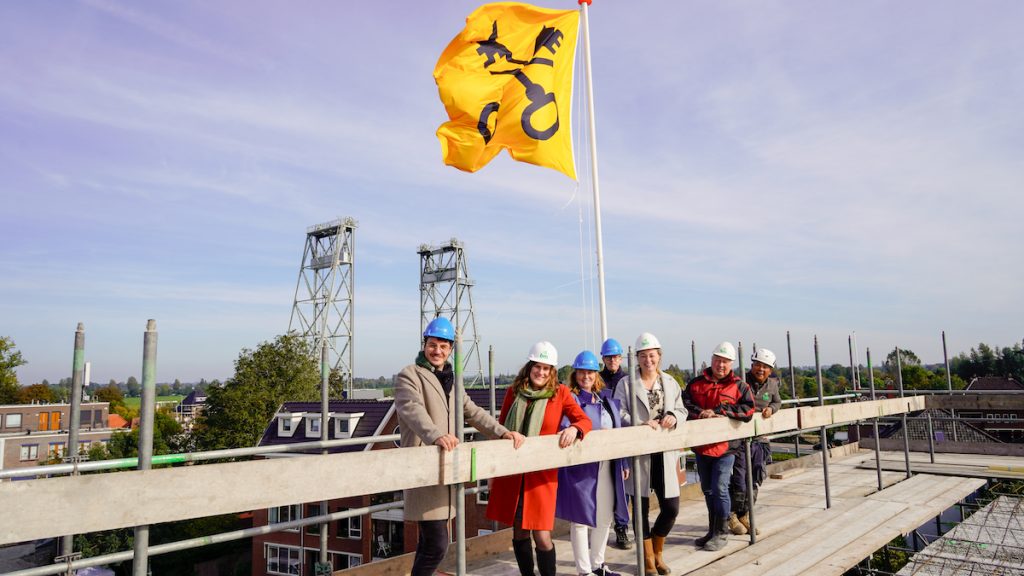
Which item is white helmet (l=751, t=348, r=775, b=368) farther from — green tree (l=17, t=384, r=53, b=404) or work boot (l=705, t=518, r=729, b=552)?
green tree (l=17, t=384, r=53, b=404)

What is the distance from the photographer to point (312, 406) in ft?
106

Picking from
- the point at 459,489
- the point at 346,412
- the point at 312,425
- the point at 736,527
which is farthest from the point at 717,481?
the point at 312,425

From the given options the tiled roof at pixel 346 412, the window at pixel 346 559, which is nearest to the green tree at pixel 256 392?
the tiled roof at pixel 346 412

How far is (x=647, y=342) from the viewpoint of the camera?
18.4 feet

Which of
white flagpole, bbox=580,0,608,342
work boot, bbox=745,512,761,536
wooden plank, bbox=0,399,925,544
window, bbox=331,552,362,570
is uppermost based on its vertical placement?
white flagpole, bbox=580,0,608,342

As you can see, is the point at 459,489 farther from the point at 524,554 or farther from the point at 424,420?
the point at 524,554

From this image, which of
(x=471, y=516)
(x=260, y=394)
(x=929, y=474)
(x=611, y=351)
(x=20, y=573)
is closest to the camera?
(x=20, y=573)

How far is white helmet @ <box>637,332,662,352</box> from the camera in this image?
5598 mm

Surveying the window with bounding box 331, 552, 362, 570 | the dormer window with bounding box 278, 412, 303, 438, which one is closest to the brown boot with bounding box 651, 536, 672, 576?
the window with bounding box 331, 552, 362, 570

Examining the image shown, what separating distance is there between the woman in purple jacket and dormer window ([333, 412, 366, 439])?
25.9 metres

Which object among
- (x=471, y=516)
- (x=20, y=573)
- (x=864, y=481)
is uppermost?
(x=20, y=573)

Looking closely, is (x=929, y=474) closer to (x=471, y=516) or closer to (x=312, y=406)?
(x=471, y=516)

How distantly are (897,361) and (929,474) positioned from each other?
2.13m

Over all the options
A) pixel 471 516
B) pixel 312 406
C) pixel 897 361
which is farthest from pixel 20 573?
pixel 312 406
